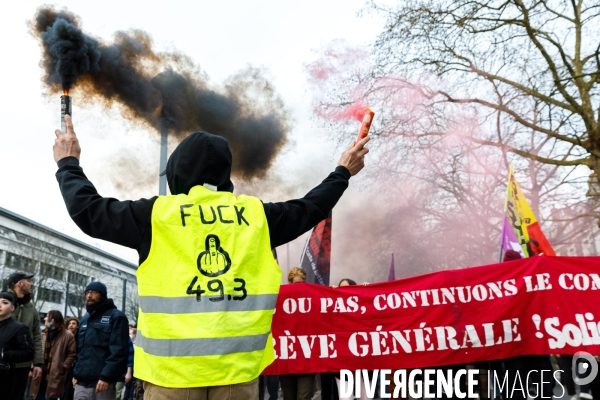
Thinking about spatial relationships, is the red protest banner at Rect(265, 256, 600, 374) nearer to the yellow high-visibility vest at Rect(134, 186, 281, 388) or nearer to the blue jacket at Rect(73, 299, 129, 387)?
the blue jacket at Rect(73, 299, 129, 387)

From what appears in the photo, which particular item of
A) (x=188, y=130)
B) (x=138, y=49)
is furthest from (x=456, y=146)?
(x=138, y=49)

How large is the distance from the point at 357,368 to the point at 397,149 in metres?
8.56

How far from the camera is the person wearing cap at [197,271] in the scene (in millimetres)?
2309

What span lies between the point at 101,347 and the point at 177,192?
4622mm

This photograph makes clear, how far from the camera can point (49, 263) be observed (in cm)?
4488

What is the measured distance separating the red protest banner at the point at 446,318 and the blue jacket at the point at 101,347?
187 cm

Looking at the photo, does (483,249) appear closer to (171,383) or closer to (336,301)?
(336,301)

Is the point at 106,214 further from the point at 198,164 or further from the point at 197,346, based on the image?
the point at 197,346

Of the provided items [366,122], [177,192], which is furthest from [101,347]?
[366,122]

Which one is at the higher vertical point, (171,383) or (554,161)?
(554,161)

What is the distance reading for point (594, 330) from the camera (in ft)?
21.7

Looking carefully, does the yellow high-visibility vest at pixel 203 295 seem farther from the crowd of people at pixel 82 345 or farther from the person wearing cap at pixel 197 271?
the crowd of people at pixel 82 345

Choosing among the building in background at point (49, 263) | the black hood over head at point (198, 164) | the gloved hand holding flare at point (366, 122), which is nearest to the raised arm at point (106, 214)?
the black hood over head at point (198, 164)

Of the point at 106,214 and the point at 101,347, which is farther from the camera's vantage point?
the point at 101,347
